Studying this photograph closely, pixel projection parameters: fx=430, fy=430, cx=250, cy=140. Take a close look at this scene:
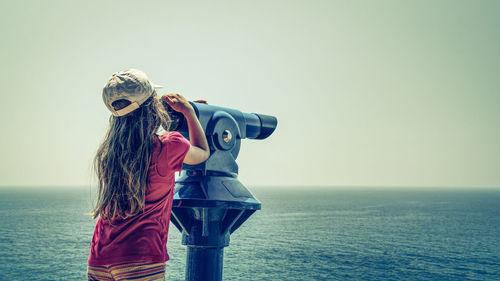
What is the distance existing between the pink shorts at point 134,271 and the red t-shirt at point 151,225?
0.02 m

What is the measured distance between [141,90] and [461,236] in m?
95.8

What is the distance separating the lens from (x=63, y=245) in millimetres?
72938

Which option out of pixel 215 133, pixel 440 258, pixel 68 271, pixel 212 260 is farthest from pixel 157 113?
pixel 440 258

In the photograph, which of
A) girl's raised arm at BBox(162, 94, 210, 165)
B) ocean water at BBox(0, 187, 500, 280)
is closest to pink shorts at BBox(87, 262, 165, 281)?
girl's raised arm at BBox(162, 94, 210, 165)

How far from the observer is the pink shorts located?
5.21ft

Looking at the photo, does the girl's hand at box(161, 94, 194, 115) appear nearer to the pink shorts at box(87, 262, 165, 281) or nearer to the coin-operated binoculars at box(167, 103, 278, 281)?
the coin-operated binoculars at box(167, 103, 278, 281)

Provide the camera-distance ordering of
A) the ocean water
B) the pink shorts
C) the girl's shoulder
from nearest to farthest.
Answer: the pink shorts, the girl's shoulder, the ocean water

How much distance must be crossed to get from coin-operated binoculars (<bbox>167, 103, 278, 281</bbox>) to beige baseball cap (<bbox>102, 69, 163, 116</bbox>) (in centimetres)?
22

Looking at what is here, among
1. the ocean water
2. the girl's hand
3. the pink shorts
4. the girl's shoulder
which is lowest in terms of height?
the ocean water

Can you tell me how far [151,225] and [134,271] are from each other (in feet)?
0.58

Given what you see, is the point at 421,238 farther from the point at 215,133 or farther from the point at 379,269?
the point at 215,133

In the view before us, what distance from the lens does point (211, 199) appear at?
1.80 m

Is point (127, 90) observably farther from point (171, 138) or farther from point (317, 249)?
point (317, 249)

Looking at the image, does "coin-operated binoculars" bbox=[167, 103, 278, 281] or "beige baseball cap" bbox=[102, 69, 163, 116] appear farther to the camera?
"coin-operated binoculars" bbox=[167, 103, 278, 281]
